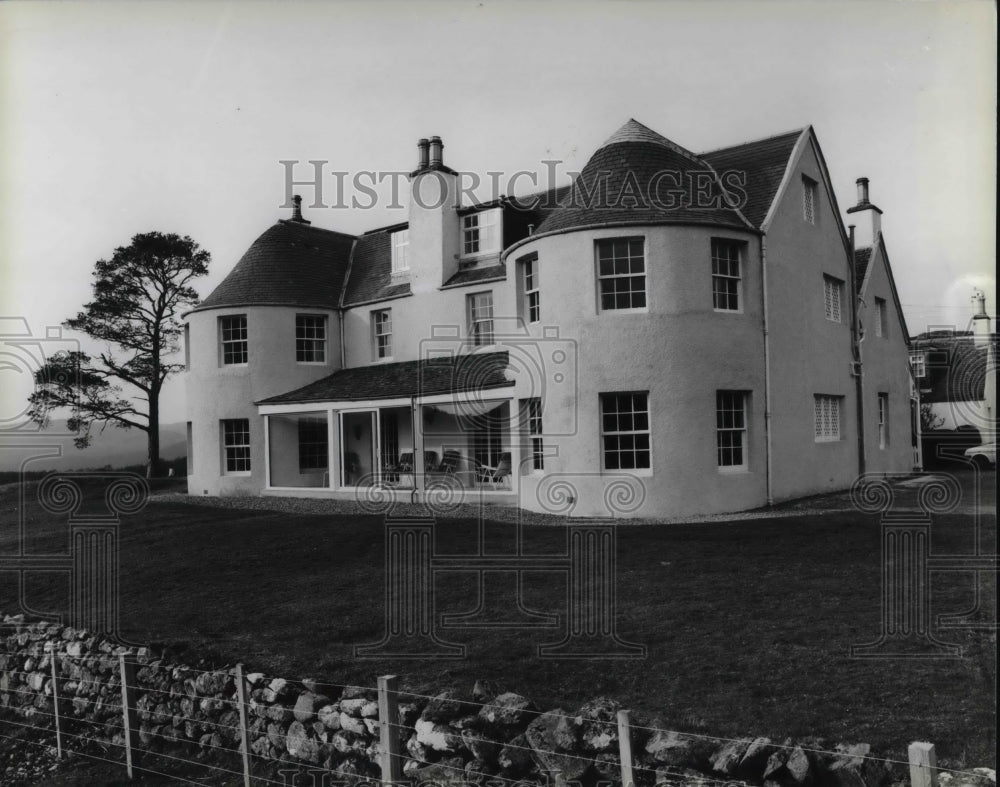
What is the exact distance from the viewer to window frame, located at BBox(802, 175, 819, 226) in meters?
19.5

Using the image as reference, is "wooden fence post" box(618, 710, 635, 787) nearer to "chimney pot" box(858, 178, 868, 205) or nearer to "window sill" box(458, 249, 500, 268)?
"window sill" box(458, 249, 500, 268)

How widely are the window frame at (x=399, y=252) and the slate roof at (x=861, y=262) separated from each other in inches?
545

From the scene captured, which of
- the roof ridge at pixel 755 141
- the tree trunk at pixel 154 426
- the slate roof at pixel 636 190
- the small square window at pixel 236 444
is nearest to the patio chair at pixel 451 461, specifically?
the small square window at pixel 236 444

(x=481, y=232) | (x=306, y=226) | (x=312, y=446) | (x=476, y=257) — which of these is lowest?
(x=312, y=446)

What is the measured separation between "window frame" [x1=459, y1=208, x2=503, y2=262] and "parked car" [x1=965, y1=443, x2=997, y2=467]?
45.2 ft

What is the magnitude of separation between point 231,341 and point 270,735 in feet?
64.4

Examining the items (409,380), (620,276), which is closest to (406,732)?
(620,276)

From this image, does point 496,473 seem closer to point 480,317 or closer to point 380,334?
point 480,317

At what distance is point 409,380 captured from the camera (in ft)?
70.0

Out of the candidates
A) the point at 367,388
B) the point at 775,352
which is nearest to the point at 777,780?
the point at 775,352

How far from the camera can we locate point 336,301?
25.3 meters

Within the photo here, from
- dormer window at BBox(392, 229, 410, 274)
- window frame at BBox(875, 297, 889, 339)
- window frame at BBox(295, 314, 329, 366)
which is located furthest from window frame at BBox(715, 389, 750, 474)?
window frame at BBox(295, 314, 329, 366)

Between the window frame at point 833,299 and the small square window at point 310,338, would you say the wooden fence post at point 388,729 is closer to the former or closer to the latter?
the window frame at point 833,299

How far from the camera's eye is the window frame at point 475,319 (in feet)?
71.1
